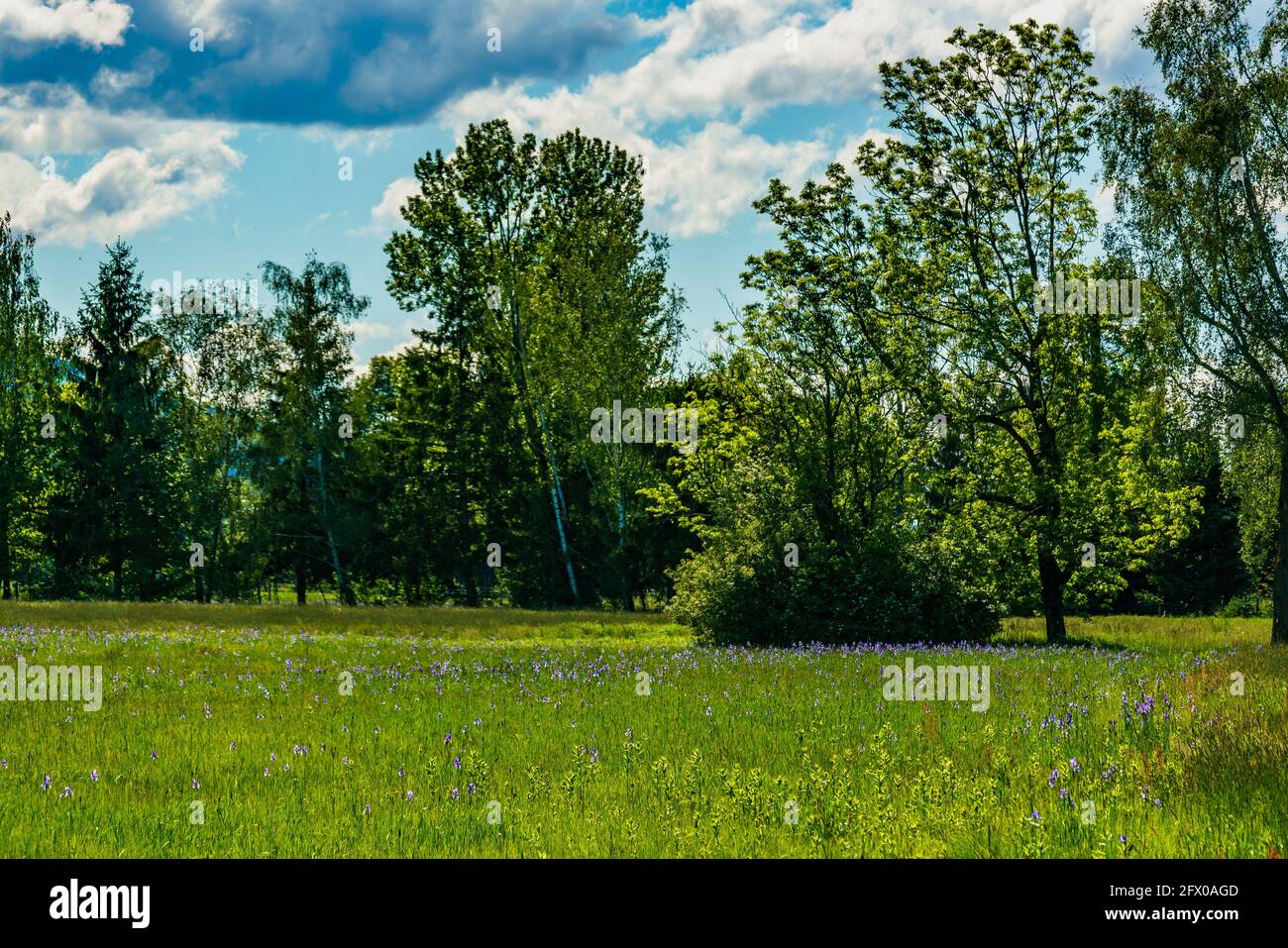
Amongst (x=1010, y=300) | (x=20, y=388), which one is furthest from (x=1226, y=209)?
(x=20, y=388)

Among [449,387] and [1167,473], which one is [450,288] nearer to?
[449,387]

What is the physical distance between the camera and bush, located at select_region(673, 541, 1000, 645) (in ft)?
75.2

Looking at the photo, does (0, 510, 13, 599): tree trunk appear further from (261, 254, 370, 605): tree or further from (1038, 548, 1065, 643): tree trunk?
(1038, 548, 1065, 643): tree trunk

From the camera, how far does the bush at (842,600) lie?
22.9 m

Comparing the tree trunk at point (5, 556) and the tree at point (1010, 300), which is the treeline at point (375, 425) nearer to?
the tree trunk at point (5, 556)

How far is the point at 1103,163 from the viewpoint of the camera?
25.5m

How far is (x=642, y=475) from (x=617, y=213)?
37.2 ft

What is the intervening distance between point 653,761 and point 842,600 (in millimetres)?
15405

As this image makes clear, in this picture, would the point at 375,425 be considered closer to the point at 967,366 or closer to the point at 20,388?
the point at 20,388

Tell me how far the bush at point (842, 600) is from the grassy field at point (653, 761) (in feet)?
21.0

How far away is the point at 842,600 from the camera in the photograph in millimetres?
23250

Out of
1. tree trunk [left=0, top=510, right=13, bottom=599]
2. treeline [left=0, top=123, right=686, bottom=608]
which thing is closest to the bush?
treeline [left=0, top=123, right=686, bottom=608]

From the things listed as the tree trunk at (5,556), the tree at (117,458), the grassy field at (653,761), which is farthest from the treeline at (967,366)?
the tree trunk at (5,556)
